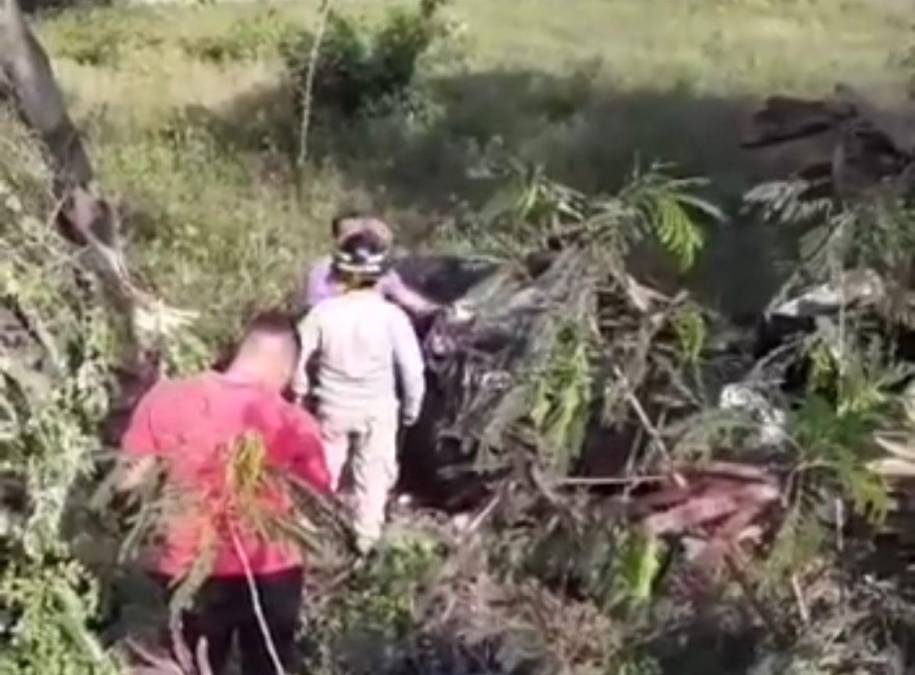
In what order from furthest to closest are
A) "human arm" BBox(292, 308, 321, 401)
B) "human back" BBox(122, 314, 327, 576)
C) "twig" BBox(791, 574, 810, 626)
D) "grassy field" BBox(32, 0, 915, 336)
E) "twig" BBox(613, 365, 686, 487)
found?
"grassy field" BBox(32, 0, 915, 336)
"human arm" BBox(292, 308, 321, 401)
"twig" BBox(791, 574, 810, 626)
"twig" BBox(613, 365, 686, 487)
"human back" BBox(122, 314, 327, 576)

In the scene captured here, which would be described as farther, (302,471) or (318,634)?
(318,634)

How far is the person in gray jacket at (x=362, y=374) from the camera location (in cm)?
966

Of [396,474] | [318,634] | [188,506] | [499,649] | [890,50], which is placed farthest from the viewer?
[890,50]

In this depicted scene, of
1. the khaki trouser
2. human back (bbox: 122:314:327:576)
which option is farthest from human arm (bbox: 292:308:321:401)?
human back (bbox: 122:314:327:576)

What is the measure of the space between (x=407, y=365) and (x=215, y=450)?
2.87 meters

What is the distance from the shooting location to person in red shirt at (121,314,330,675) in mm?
6855

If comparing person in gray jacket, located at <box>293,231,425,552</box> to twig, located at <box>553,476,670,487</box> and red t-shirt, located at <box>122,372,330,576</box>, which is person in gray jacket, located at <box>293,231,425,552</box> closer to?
red t-shirt, located at <box>122,372,330,576</box>

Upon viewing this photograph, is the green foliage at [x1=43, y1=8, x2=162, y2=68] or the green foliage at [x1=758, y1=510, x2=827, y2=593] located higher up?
the green foliage at [x1=758, y1=510, x2=827, y2=593]

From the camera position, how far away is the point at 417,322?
34.5ft

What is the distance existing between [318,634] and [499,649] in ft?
3.37

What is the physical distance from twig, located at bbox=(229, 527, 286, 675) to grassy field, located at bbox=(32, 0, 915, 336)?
375 centimetres

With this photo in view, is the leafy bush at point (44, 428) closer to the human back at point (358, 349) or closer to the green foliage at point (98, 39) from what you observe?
the human back at point (358, 349)

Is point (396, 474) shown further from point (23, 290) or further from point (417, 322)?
point (23, 290)

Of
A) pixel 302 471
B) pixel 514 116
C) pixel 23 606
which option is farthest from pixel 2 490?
pixel 514 116
